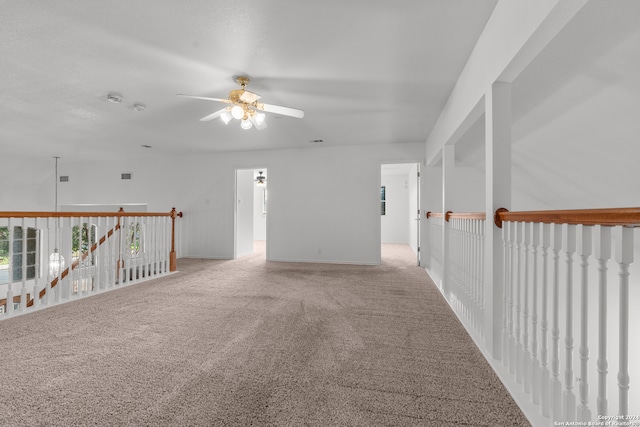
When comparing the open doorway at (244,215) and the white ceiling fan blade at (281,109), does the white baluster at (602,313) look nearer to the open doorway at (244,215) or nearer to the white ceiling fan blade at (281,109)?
the white ceiling fan blade at (281,109)

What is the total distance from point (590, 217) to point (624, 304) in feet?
0.96

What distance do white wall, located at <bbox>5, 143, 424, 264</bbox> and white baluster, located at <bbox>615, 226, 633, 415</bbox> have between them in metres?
4.63

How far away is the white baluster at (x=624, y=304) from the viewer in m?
0.91

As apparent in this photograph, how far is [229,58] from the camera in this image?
2510 mm

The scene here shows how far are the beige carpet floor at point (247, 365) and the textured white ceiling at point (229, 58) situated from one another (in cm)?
227

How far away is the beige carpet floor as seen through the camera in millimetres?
1368

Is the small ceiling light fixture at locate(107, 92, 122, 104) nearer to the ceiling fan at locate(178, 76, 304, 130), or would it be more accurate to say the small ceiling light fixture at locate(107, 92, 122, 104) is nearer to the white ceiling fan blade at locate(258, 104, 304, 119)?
the ceiling fan at locate(178, 76, 304, 130)

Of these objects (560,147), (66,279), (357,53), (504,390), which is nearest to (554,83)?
(560,147)

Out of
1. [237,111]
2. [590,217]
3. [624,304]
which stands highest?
[237,111]

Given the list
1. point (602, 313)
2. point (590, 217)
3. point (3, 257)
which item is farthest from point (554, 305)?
point (3, 257)

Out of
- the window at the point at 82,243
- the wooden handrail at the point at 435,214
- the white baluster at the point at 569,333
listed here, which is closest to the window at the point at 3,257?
the window at the point at 82,243

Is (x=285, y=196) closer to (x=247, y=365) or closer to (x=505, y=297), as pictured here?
(x=247, y=365)

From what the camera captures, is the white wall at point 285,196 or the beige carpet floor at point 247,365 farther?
the white wall at point 285,196

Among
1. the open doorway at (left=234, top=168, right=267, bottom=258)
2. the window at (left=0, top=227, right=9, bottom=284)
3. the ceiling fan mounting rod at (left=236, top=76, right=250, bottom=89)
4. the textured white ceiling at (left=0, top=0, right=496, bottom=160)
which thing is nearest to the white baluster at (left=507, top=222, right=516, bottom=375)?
the textured white ceiling at (left=0, top=0, right=496, bottom=160)
